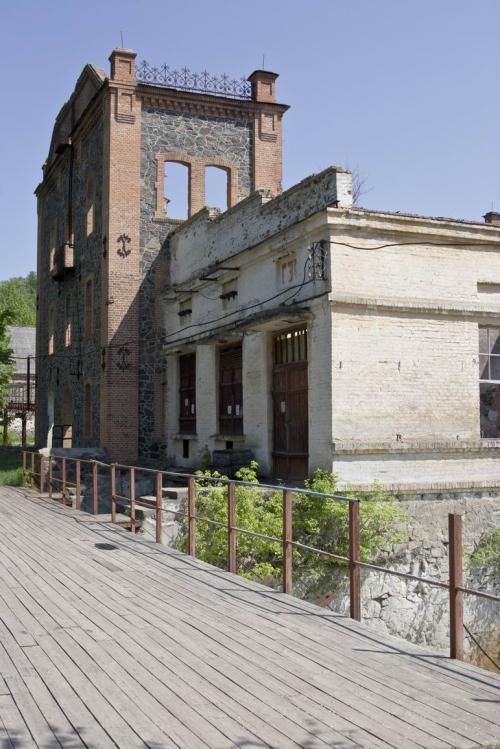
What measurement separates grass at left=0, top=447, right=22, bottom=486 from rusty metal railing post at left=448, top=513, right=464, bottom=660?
1686 centimetres

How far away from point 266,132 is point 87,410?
9.83 meters

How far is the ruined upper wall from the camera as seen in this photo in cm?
1416

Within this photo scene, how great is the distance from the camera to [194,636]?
6.20 m

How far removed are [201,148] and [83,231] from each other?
4.79m

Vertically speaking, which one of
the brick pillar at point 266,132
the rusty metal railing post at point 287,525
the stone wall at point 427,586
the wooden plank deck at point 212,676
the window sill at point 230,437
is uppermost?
the brick pillar at point 266,132

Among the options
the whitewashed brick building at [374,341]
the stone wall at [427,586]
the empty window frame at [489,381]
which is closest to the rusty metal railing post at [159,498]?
the stone wall at [427,586]

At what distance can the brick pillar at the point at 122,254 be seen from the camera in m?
21.6

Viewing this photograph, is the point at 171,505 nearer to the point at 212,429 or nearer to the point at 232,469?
the point at 232,469

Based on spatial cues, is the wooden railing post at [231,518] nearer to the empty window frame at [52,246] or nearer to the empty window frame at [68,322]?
the empty window frame at [68,322]

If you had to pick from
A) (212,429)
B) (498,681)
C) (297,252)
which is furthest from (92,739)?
(212,429)

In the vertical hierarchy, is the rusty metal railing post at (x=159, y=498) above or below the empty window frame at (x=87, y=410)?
below

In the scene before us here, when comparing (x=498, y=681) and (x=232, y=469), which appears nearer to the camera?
(x=498, y=681)

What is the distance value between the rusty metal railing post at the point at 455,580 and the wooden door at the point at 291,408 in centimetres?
939

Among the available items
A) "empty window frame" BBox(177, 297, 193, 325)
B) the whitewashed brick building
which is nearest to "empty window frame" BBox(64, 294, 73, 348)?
"empty window frame" BBox(177, 297, 193, 325)
